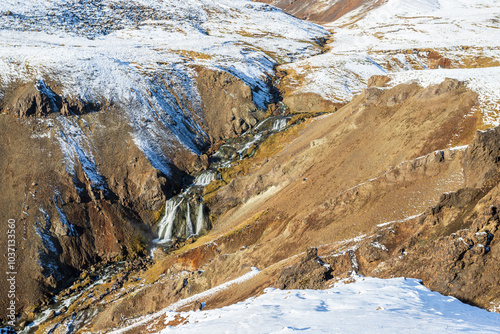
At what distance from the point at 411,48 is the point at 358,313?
323ft

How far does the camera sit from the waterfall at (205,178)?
4891 centimetres

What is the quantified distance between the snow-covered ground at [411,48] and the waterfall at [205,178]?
2759cm

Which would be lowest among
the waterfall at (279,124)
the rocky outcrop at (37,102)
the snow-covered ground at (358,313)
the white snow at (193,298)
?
the white snow at (193,298)

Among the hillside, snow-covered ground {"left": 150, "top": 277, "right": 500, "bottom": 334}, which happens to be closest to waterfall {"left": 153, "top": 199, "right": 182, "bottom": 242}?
the hillside

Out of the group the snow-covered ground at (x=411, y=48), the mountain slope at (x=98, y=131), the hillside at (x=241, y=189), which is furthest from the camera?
the mountain slope at (x=98, y=131)

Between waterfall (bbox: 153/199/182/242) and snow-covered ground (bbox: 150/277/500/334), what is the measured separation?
27014 millimetres

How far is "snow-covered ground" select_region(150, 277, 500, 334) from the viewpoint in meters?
12.2

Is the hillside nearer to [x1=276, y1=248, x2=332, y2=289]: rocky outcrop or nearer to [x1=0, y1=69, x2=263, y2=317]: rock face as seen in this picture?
[x1=276, y1=248, x2=332, y2=289]: rocky outcrop

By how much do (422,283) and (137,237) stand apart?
34.8 metres

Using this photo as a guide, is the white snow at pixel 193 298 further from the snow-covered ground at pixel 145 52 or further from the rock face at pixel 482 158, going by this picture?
the snow-covered ground at pixel 145 52

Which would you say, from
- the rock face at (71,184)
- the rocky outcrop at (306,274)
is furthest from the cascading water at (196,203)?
the rocky outcrop at (306,274)

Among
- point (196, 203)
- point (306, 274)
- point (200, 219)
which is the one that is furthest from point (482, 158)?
point (196, 203)

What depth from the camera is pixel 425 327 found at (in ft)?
38.8

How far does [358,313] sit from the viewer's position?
44.3 ft
